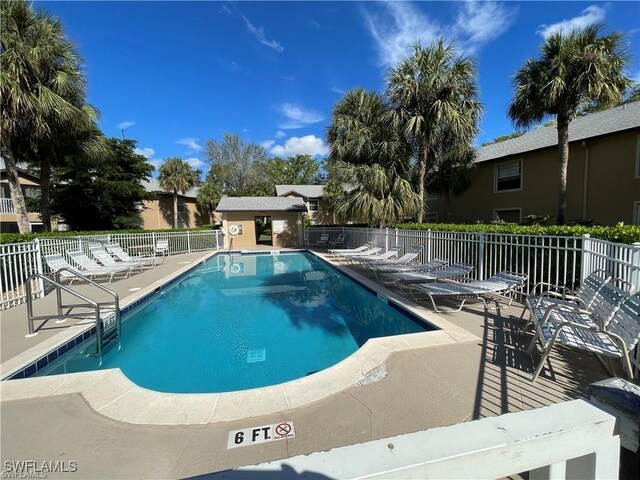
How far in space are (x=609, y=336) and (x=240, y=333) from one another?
5.56 meters

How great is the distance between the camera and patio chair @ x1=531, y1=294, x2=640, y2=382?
2.83 meters

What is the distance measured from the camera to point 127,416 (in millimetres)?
2783

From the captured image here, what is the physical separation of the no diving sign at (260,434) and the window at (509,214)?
1743 cm

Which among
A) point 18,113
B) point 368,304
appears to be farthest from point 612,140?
point 18,113

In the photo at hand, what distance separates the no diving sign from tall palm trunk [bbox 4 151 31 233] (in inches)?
519

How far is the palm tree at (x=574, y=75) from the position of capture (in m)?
9.85

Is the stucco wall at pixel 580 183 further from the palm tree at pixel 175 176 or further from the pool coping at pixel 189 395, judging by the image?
the palm tree at pixel 175 176

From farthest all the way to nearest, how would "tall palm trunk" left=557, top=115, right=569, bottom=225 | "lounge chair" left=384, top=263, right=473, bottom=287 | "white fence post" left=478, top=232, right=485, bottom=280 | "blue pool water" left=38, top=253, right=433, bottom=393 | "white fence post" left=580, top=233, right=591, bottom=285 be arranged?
1. "tall palm trunk" left=557, top=115, right=569, bottom=225
2. "white fence post" left=478, top=232, right=485, bottom=280
3. "lounge chair" left=384, top=263, right=473, bottom=287
4. "white fence post" left=580, top=233, right=591, bottom=285
5. "blue pool water" left=38, top=253, right=433, bottom=393

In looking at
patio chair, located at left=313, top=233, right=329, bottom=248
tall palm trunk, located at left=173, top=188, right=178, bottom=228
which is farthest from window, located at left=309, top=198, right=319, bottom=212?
Answer: tall palm trunk, located at left=173, top=188, right=178, bottom=228

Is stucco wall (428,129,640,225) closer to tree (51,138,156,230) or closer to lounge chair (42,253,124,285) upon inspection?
lounge chair (42,253,124,285)

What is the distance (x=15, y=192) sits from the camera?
10.9m

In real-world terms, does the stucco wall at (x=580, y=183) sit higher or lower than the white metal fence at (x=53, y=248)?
higher
